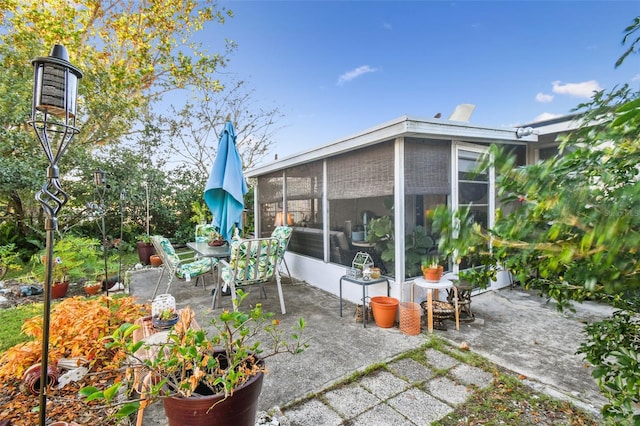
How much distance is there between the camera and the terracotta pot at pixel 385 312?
3.30 metres

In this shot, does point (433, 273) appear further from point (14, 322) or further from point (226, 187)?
point (14, 322)

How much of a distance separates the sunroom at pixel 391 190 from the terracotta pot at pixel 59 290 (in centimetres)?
394

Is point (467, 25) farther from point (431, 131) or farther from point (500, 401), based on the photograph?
point (500, 401)

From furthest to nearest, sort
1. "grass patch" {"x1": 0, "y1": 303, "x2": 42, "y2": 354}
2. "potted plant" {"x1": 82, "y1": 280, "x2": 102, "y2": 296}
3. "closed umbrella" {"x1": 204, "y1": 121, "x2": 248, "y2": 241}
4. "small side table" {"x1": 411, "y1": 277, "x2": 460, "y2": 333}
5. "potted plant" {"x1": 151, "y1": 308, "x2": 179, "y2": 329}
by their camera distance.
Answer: "potted plant" {"x1": 82, "y1": 280, "x2": 102, "y2": 296}
"closed umbrella" {"x1": 204, "y1": 121, "x2": 248, "y2": 241}
"small side table" {"x1": 411, "y1": 277, "x2": 460, "y2": 333}
"grass patch" {"x1": 0, "y1": 303, "x2": 42, "y2": 354}
"potted plant" {"x1": 151, "y1": 308, "x2": 179, "y2": 329}

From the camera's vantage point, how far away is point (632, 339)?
1075 mm

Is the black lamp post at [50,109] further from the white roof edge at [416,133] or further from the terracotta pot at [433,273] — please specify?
the terracotta pot at [433,273]

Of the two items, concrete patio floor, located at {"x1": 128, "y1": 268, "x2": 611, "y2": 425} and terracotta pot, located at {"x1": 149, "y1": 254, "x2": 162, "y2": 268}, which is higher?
terracotta pot, located at {"x1": 149, "y1": 254, "x2": 162, "y2": 268}

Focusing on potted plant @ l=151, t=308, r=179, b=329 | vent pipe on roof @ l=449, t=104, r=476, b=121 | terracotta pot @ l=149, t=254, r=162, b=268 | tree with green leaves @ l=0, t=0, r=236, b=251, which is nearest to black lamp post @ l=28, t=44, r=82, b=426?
potted plant @ l=151, t=308, r=179, b=329

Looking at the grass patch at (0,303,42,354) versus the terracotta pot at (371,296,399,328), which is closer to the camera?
the grass patch at (0,303,42,354)

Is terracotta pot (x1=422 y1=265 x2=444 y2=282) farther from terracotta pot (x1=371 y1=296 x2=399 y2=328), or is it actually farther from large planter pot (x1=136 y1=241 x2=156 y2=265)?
large planter pot (x1=136 y1=241 x2=156 y2=265)

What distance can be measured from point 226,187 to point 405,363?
125 inches

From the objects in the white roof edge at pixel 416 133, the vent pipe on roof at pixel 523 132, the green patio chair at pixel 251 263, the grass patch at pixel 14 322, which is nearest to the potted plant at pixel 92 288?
the grass patch at pixel 14 322

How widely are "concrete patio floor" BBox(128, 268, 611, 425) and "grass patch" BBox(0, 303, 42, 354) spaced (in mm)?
1615

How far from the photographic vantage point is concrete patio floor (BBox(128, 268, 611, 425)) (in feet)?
6.64
